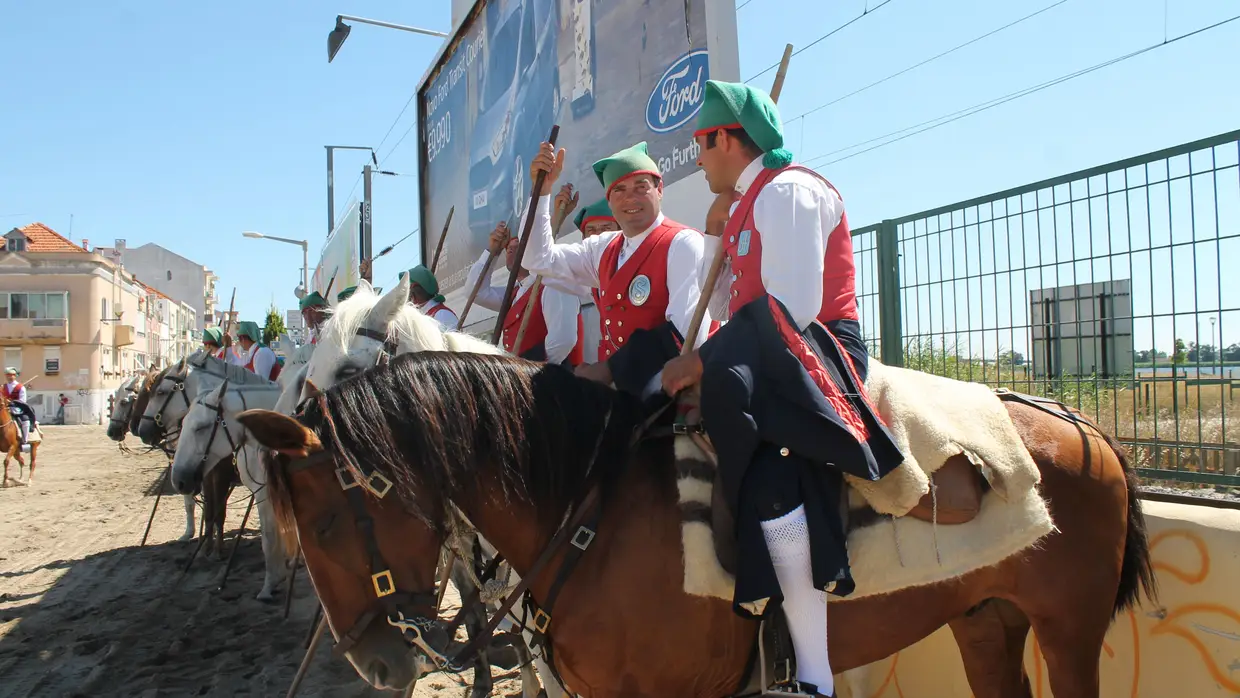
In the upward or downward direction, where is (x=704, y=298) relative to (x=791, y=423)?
upward

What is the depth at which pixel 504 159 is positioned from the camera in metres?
9.27

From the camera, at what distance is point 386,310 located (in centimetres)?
345

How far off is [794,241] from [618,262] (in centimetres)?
138

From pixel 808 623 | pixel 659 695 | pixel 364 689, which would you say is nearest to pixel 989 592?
pixel 808 623

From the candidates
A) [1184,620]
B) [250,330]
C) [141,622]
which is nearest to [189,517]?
[141,622]

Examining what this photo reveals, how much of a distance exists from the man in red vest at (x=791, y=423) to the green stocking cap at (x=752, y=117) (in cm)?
18

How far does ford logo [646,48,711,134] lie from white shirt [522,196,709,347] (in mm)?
1454

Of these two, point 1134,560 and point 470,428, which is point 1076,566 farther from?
point 470,428

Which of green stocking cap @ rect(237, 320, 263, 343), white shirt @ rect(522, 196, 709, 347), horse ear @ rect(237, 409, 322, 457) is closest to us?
horse ear @ rect(237, 409, 322, 457)

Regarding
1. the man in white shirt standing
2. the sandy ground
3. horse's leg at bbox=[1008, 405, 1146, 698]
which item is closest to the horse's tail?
horse's leg at bbox=[1008, 405, 1146, 698]

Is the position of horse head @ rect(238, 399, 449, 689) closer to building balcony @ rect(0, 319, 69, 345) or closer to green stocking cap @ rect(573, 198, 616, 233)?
green stocking cap @ rect(573, 198, 616, 233)

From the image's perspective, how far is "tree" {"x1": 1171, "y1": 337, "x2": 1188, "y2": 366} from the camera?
3190 mm

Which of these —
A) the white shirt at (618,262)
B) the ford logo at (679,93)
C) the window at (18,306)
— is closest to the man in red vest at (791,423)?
the white shirt at (618,262)

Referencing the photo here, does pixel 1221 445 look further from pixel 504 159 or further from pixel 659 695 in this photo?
pixel 504 159
